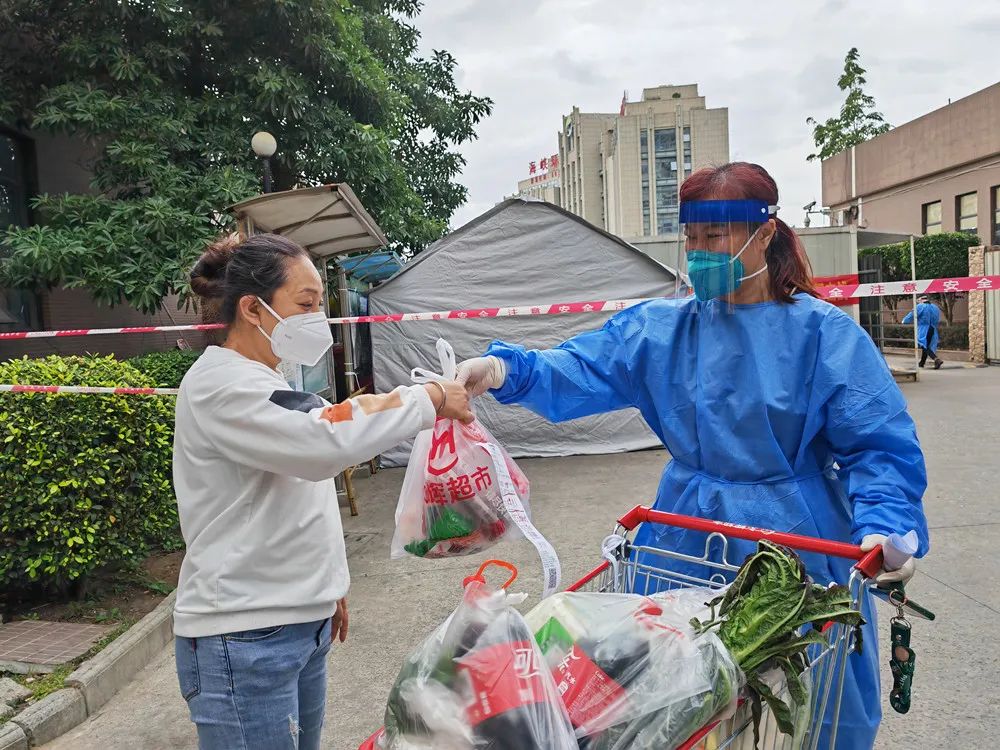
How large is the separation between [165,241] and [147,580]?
3.67 m

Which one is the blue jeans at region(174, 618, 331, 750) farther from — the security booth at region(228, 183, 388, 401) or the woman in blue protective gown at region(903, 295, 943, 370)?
the woman in blue protective gown at region(903, 295, 943, 370)

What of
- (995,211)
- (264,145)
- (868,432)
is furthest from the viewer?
(995,211)

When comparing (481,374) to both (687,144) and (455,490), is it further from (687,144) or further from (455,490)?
(687,144)

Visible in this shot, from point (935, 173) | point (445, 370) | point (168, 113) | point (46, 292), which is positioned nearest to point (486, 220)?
point (168, 113)

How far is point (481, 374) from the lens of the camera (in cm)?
205

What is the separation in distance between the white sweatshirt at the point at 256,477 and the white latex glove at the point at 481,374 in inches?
13.8

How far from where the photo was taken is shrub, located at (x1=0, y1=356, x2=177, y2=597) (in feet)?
12.9

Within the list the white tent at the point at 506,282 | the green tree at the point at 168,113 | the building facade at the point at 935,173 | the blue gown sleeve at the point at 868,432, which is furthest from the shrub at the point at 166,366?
the building facade at the point at 935,173

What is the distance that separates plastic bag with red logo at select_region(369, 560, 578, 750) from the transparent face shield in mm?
1146

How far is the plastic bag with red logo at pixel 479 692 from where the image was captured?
1133mm

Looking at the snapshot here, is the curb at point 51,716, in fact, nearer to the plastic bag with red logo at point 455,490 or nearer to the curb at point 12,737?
the curb at point 12,737

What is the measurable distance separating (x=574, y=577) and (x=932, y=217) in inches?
992

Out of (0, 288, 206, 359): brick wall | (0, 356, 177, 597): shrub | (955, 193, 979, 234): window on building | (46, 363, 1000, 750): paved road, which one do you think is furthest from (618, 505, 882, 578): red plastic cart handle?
(955, 193, 979, 234): window on building

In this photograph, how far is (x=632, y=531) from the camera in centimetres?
196
